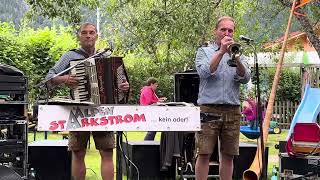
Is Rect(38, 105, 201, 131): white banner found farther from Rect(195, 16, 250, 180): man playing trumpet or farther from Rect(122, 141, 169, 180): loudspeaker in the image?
Rect(122, 141, 169, 180): loudspeaker

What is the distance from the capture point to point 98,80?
14.5 ft

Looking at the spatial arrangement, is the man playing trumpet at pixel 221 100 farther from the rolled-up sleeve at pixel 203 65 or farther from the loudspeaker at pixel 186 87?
the loudspeaker at pixel 186 87

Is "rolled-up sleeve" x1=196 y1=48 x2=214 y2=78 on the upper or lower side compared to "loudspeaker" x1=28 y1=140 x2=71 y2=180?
upper

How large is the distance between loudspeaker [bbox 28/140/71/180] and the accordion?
76.0 inches

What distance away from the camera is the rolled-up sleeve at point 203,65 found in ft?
15.3

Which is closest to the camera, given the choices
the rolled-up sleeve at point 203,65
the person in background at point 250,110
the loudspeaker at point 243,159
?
the rolled-up sleeve at point 203,65

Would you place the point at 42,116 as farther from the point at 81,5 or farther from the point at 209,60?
the point at 81,5

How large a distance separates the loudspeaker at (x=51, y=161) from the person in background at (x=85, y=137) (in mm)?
1373

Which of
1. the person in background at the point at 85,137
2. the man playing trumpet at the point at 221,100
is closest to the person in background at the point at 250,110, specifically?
the man playing trumpet at the point at 221,100

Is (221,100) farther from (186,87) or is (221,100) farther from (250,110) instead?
(250,110)

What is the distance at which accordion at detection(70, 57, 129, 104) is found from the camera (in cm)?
441

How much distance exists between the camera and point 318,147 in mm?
5664

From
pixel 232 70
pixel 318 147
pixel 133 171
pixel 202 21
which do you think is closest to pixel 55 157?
pixel 133 171

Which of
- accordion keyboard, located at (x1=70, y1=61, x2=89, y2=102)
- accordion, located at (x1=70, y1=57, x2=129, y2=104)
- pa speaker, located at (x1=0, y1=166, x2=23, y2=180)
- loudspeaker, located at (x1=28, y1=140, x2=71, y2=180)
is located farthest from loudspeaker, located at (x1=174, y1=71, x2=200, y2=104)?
pa speaker, located at (x1=0, y1=166, x2=23, y2=180)
